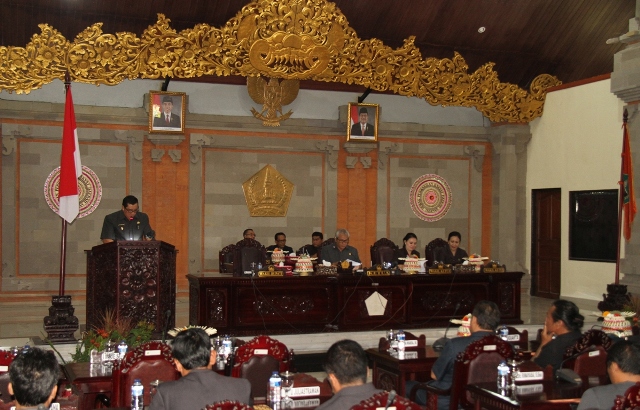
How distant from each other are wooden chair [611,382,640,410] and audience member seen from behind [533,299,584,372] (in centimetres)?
188

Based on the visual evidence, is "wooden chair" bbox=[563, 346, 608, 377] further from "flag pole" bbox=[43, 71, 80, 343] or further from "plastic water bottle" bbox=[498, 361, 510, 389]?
"flag pole" bbox=[43, 71, 80, 343]

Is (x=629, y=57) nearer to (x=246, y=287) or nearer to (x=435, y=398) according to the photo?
(x=246, y=287)

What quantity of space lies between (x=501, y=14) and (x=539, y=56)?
1.35 meters

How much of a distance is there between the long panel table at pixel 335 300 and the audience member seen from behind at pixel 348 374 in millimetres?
5462

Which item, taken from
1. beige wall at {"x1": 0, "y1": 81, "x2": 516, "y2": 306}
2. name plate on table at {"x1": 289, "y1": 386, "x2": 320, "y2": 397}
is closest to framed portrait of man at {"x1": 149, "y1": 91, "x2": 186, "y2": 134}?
beige wall at {"x1": 0, "y1": 81, "x2": 516, "y2": 306}

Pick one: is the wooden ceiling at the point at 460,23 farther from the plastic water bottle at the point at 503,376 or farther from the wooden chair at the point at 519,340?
the plastic water bottle at the point at 503,376

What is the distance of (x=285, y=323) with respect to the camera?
929 centimetres

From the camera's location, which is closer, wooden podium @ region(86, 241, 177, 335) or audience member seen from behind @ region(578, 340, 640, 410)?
audience member seen from behind @ region(578, 340, 640, 410)

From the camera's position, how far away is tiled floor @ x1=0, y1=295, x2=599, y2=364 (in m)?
8.96

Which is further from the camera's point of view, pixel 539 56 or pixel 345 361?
pixel 539 56

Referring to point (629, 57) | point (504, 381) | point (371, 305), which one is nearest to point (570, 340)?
point (504, 381)

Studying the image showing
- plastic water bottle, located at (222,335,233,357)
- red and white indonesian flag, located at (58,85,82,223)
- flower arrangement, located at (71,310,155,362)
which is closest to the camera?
plastic water bottle, located at (222,335,233,357)

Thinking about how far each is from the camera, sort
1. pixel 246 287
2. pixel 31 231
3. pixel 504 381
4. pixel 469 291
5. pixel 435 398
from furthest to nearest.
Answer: pixel 31 231
pixel 469 291
pixel 246 287
pixel 435 398
pixel 504 381

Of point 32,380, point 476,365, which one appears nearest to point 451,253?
point 476,365
